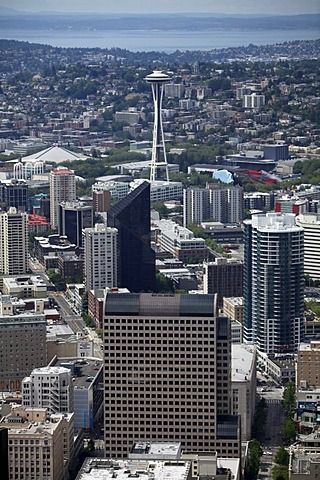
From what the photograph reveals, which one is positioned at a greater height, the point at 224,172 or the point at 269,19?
the point at 269,19

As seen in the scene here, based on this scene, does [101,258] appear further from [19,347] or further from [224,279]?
[19,347]

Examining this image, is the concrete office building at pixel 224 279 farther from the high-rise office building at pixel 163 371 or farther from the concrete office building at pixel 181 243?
the high-rise office building at pixel 163 371

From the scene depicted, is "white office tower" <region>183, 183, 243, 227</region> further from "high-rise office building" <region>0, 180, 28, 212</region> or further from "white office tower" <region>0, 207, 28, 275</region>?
"white office tower" <region>0, 207, 28, 275</region>

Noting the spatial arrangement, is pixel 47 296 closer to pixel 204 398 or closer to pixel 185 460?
pixel 204 398

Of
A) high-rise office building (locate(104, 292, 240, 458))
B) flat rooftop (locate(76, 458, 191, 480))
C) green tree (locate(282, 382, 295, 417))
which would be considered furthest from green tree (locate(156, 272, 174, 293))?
flat rooftop (locate(76, 458, 191, 480))

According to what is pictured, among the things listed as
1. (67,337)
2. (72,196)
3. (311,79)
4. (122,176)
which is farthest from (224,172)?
(67,337)

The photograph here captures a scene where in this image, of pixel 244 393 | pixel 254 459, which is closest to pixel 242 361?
pixel 244 393

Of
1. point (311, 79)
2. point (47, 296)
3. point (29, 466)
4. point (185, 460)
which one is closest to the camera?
point (185, 460)
